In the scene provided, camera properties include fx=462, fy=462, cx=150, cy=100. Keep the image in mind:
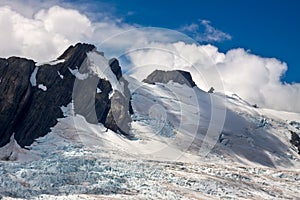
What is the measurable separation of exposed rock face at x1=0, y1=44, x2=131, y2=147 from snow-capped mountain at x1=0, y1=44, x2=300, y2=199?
24cm

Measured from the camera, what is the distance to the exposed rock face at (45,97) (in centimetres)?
8838

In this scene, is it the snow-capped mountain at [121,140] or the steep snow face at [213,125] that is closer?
the snow-capped mountain at [121,140]

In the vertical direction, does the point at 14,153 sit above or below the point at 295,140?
below

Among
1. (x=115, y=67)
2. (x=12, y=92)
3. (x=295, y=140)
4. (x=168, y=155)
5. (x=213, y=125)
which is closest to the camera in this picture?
(x=12, y=92)

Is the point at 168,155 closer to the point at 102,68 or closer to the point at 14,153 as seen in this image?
the point at 14,153

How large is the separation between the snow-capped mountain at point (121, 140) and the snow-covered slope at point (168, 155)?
25 cm

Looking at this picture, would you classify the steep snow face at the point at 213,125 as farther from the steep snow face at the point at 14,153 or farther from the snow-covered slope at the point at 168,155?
the steep snow face at the point at 14,153

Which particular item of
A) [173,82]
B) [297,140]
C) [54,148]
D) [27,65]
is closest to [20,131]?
[54,148]

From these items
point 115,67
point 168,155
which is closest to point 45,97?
point 168,155

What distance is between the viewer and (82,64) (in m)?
120

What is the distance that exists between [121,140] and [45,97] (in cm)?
2000

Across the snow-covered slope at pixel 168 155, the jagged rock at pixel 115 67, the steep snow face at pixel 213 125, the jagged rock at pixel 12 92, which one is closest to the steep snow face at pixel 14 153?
the jagged rock at pixel 12 92

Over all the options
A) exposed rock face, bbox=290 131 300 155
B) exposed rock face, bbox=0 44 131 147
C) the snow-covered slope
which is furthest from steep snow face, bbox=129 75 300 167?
exposed rock face, bbox=0 44 131 147

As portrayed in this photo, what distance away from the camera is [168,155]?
10250 centimetres
